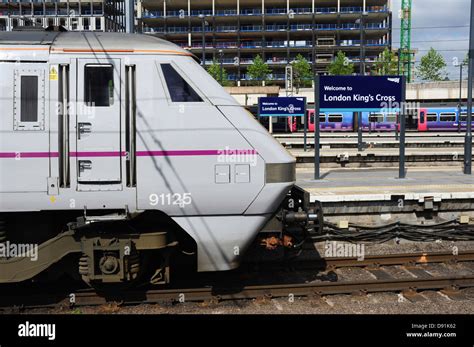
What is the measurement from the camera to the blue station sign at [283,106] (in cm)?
2444

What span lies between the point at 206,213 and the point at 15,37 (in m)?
3.71

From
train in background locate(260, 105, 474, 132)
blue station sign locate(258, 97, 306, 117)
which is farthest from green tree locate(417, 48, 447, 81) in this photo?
blue station sign locate(258, 97, 306, 117)

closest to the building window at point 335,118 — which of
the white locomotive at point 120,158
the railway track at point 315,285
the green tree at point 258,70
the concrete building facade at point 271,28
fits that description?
the green tree at point 258,70

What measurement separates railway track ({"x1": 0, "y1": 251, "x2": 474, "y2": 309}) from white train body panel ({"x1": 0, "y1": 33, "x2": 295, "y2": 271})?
45.9 inches

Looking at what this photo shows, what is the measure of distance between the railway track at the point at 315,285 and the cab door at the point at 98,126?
2.11 metres

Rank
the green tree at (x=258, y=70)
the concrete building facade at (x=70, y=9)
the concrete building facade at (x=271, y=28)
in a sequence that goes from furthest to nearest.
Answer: the concrete building facade at (x=271, y=28)
the concrete building facade at (x=70, y=9)
the green tree at (x=258, y=70)

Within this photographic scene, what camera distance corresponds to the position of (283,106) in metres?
24.6

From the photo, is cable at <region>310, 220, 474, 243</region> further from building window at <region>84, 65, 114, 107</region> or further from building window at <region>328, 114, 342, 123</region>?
building window at <region>328, 114, 342, 123</region>

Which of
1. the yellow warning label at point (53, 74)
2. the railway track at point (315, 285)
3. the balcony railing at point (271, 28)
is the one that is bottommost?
the railway track at point (315, 285)

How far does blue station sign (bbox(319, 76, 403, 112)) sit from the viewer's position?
15.9 m

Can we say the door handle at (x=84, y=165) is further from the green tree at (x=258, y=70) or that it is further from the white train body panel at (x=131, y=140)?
the green tree at (x=258, y=70)

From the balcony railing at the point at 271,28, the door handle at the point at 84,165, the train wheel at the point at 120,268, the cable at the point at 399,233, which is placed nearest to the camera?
the door handle at the point at 84,165
